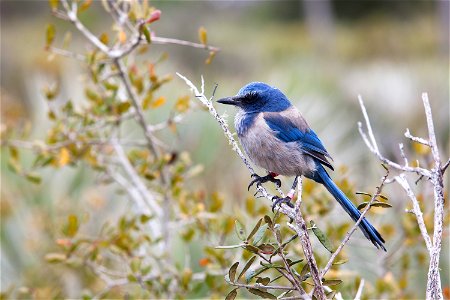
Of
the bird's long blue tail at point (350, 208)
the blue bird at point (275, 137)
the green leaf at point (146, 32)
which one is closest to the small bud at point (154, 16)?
the green leaf at point (146, 32)

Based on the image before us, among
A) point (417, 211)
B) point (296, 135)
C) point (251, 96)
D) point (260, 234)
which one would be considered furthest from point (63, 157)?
point (417, 211)

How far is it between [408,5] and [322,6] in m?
3.31

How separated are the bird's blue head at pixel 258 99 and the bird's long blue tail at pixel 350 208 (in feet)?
1.02

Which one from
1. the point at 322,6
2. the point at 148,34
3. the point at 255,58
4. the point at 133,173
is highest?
the point at 148,34

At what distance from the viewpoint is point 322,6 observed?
57.5ft

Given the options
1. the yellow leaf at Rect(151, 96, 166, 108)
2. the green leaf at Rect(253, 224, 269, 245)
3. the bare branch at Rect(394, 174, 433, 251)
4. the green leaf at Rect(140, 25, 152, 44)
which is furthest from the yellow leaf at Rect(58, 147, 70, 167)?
the bare branch at Rect(394, 174, 433, 251)

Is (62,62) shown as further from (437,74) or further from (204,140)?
(204,140)

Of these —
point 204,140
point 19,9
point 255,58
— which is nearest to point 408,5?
point 255,58

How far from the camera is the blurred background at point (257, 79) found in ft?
14.5

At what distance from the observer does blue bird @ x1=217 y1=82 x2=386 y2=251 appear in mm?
2740

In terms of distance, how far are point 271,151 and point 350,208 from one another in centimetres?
40

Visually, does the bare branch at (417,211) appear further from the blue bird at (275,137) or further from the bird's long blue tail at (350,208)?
the blue bird at (275,137)

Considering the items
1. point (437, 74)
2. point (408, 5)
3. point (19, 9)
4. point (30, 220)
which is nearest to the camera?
point (30, 220)

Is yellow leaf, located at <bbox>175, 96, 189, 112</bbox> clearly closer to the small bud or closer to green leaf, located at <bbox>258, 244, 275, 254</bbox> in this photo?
the small bud
